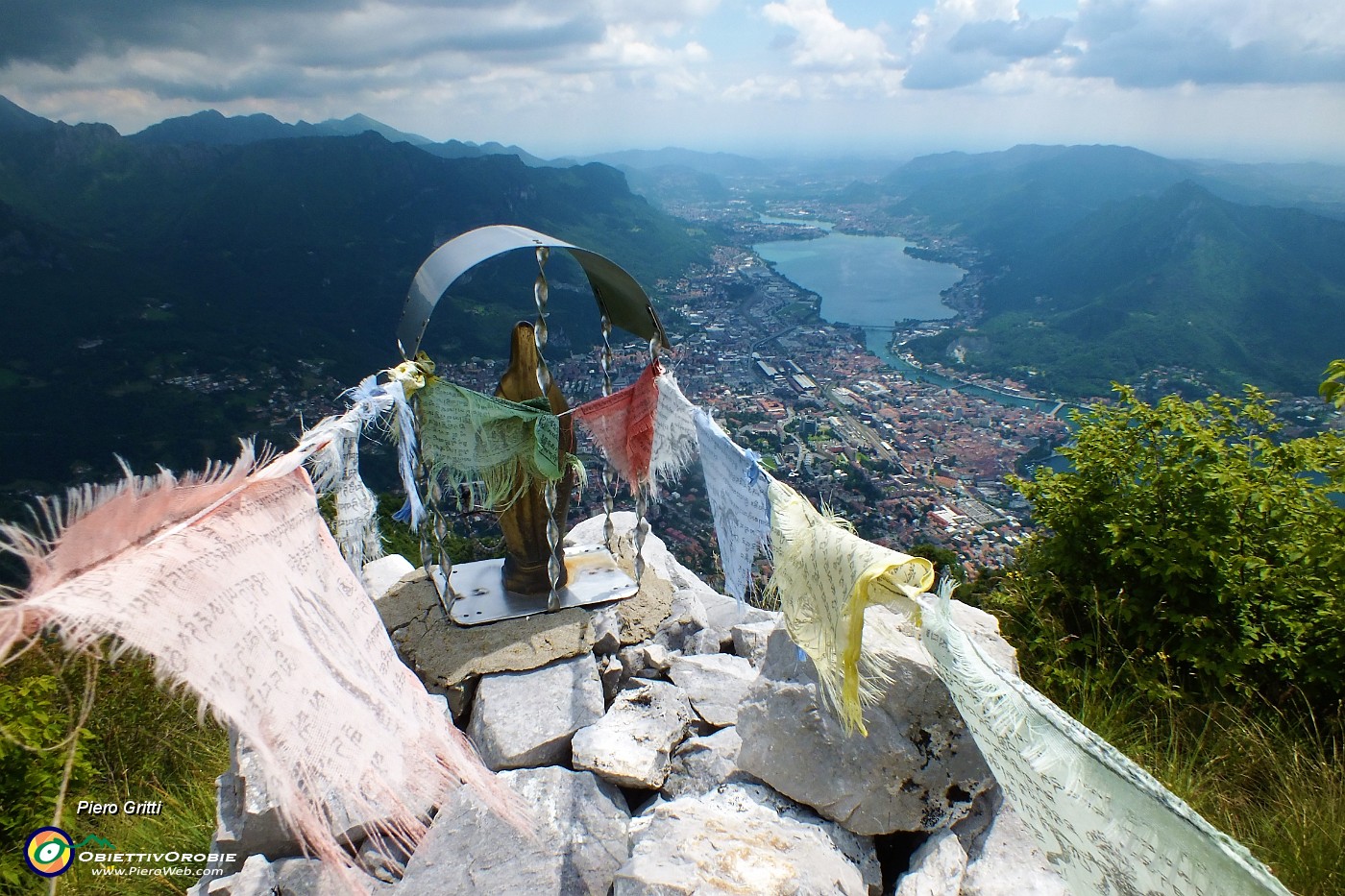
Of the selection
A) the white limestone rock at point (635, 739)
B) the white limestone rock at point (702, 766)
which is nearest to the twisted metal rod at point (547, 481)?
the white limestone rock at point (635, 739)

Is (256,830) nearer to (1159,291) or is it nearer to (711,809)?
(711,809)

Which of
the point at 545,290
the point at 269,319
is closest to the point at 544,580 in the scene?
the point at 545,290

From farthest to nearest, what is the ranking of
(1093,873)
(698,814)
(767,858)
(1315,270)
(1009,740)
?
(1315,270), (698,814), (767,858), (1009,740), (1093,873)

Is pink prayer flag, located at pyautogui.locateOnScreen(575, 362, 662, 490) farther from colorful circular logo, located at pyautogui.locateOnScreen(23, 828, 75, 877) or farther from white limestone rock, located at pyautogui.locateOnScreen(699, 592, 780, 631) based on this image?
colorful circular logo, located at pyautogui.locateOnScreen(23, 828, 75, 877)

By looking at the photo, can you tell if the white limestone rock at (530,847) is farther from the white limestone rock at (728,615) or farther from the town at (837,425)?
the white limestone rock at (728,615)

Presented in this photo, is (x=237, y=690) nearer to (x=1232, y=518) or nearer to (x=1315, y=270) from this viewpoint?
(x=1232, y=518)

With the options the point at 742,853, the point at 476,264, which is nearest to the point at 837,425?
the point at 476,264

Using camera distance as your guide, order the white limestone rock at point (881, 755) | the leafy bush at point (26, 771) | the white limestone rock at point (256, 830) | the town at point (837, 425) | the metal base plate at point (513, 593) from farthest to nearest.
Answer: the town at point (837, 425)
the metal base plate at point (513, 593)
the leafy bush at point (26, 771)
the white limestone rock at point (256, 830)
the white limestone rock at point (881, 755)
